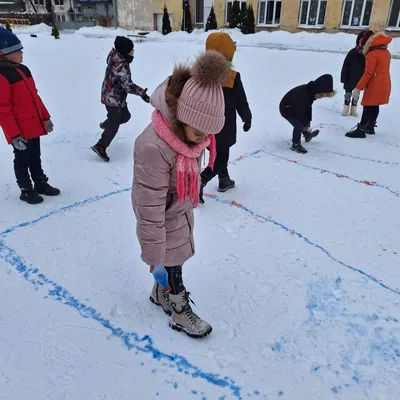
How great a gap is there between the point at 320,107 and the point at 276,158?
3.13 meters

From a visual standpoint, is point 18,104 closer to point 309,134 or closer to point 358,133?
point 309,134

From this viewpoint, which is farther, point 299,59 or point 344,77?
point 299,59

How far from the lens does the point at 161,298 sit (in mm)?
2303

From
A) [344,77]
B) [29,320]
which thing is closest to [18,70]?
[29,320]

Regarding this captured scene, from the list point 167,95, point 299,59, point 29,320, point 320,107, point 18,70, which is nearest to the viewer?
point 167,95

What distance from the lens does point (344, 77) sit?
692 centimetres

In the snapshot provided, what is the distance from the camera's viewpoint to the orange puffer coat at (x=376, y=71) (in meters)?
5.50

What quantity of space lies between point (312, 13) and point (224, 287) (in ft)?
64.8

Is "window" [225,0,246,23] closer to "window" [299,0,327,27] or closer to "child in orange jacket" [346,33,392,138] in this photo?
"window" [299,0,327,27]

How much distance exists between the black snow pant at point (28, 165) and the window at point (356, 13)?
18.4 m

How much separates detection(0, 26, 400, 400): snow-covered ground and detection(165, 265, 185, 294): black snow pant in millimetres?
273

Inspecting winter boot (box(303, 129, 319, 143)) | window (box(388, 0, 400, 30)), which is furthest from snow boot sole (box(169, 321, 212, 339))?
window (box(388, 0, 400, 30))

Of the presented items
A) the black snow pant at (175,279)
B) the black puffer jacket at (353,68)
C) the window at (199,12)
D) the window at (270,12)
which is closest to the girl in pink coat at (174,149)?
the black snow pant at (175,279)

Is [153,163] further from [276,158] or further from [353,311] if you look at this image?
[276,158]
